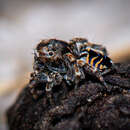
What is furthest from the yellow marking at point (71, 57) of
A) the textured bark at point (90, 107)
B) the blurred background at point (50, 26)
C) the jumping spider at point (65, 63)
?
the blurred background at point (50, 26)

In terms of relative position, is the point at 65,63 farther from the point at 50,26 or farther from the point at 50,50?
the point at 50,26

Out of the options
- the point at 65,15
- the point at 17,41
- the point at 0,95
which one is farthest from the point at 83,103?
the point at 65,15

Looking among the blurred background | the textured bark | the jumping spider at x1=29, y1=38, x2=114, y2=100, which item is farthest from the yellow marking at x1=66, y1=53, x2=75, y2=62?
the blurred background

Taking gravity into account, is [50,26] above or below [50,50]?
below

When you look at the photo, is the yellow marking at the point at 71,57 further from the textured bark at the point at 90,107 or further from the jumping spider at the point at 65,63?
the textured bark at the point at 90,107

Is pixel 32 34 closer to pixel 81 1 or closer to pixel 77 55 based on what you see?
pixel 81 1

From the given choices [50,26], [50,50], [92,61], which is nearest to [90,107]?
[92,61]
